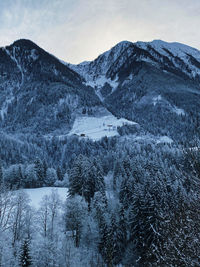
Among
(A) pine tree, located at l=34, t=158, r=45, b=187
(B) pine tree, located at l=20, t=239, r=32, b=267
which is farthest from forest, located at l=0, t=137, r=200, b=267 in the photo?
(A) pine tree, located at l=34, t=158, r=45, b=187

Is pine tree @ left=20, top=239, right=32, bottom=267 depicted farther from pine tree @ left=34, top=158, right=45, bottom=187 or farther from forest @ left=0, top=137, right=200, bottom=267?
pine tree @ left=34, top=158, right=45, bottom=187

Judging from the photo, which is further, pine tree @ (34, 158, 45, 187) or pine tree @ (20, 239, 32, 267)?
pine tree @ (34, 158, 45, 187)

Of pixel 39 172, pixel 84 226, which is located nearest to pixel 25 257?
pixel 84 226

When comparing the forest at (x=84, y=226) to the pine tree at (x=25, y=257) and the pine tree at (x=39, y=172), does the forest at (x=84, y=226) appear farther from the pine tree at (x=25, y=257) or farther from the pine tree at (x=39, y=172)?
the pine tree at (x=39, y=172)

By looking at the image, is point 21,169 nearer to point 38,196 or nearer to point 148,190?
point 38,196

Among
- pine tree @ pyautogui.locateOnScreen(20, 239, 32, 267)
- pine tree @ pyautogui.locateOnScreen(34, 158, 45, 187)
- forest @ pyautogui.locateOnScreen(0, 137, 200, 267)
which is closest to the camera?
pine tree @ pyautogui.locateOnScreen(20, 239, 32, 267)

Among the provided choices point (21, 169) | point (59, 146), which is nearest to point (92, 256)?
point (21, 169)

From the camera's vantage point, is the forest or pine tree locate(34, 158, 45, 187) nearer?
the forest

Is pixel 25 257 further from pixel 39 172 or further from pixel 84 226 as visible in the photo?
pixel 39 172

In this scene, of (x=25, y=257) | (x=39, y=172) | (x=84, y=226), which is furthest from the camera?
(x=39, y=172)

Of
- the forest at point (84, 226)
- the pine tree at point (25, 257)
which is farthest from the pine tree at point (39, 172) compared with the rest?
the pine tree at point (25, 257)

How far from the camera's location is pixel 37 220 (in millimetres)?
38062

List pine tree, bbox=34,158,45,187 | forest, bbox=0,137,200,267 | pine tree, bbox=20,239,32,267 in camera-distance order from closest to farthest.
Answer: pine tree, bbox=20,239,32,267
forest, bbox=0,137,200,267
pine tree, bbox=34,158,45,187

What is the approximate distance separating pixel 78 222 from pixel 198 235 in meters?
34.6
